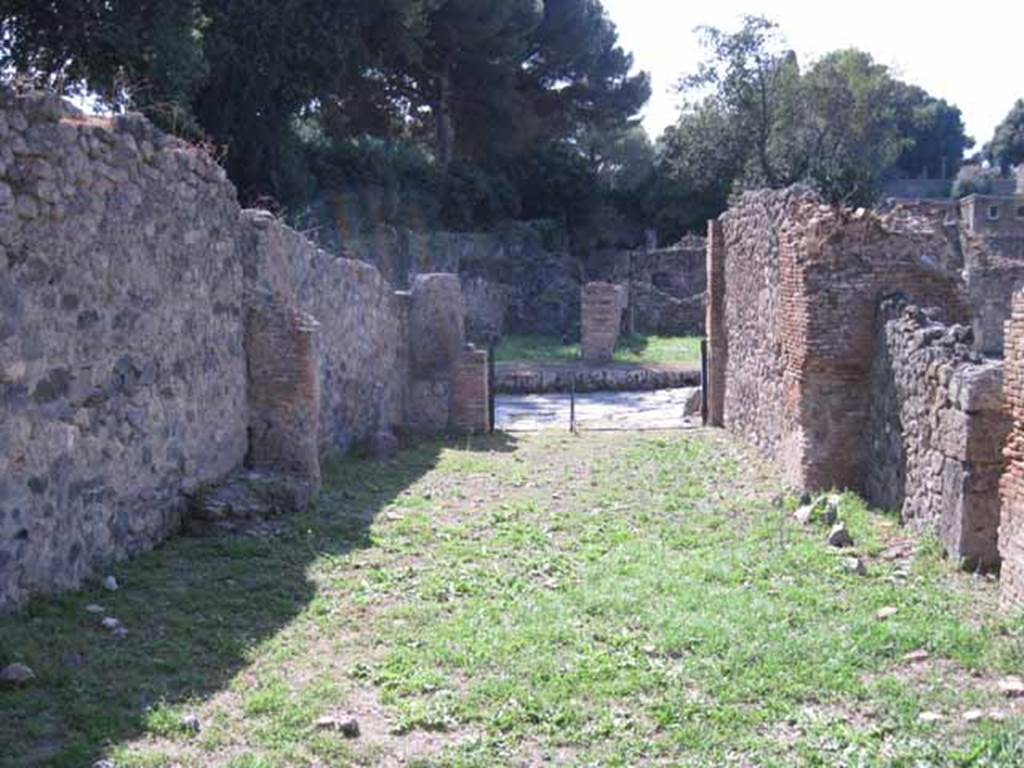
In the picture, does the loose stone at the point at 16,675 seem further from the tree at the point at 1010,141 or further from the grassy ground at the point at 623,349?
the tree at the point at 1010,141

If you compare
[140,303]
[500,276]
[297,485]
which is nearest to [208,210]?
[140,303]

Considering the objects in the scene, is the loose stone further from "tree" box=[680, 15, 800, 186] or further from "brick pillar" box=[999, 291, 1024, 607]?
"tree" box=[680, 15, 800, 186]

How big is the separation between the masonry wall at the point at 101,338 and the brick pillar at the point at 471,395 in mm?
6144

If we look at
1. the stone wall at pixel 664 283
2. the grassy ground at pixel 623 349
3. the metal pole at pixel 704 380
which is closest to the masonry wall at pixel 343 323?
the metal pole at pixel 704 380

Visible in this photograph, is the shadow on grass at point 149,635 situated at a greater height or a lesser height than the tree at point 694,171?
lesser

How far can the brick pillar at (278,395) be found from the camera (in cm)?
874

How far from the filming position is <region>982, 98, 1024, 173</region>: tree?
7644 cm

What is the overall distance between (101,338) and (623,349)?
818 inches

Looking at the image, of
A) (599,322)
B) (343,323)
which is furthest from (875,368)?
(599,322)

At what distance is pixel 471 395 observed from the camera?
1437cm

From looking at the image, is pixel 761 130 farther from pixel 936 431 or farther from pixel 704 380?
pixel 936 431

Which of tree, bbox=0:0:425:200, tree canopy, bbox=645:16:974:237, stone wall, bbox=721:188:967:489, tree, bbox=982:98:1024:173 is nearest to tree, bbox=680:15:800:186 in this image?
tree canopy, bbox=645:16:974:237

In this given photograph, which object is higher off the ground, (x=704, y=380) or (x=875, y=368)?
(x=875, y=368)

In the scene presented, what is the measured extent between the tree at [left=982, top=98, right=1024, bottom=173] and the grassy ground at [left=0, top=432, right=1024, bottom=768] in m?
77.5
